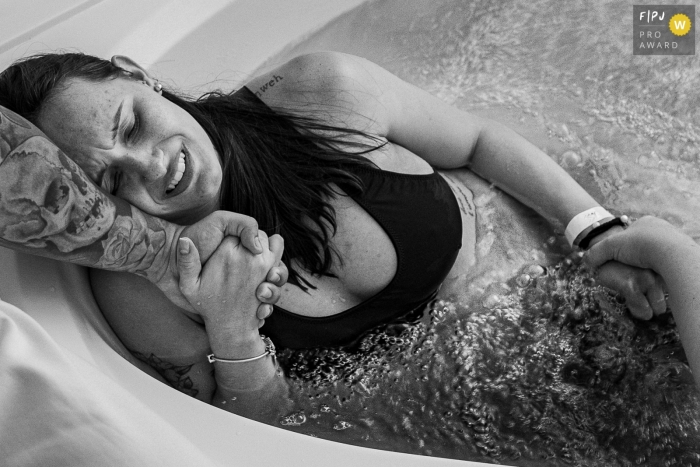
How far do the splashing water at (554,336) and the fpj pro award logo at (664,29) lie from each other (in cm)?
2

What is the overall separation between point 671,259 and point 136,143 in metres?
0.68

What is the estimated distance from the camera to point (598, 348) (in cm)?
89

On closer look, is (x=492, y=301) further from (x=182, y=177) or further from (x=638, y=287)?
(x=182, y=177)

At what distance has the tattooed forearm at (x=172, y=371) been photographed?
0.88 m

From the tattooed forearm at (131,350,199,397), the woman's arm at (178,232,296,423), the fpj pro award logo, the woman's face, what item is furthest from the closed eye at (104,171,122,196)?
the fpj pro award logo

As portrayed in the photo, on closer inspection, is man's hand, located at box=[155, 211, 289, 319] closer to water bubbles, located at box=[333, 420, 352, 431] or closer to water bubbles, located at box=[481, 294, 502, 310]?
water bubbles, located at box=[333, 420, 352, 431]

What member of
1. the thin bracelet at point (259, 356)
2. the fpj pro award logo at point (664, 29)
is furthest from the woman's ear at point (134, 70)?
the fpj pro award logo at point (664, 29)

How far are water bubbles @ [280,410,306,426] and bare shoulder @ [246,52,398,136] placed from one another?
420mm

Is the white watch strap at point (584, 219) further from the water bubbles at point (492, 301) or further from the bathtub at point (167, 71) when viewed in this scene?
the bathtub at point (167, 71)

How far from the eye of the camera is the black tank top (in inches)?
35.6

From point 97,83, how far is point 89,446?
1.37 feet

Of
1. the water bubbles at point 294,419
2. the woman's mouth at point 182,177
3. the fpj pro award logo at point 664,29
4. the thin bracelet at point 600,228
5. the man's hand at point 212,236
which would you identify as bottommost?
the water bubbles at point 294,419

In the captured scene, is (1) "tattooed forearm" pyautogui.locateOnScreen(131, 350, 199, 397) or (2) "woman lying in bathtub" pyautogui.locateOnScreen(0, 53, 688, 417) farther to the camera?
(1) "tattooed forearm" pyautogui.locateOnScreen(131, 350, 199, 397)

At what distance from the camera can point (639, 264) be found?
885 mm
